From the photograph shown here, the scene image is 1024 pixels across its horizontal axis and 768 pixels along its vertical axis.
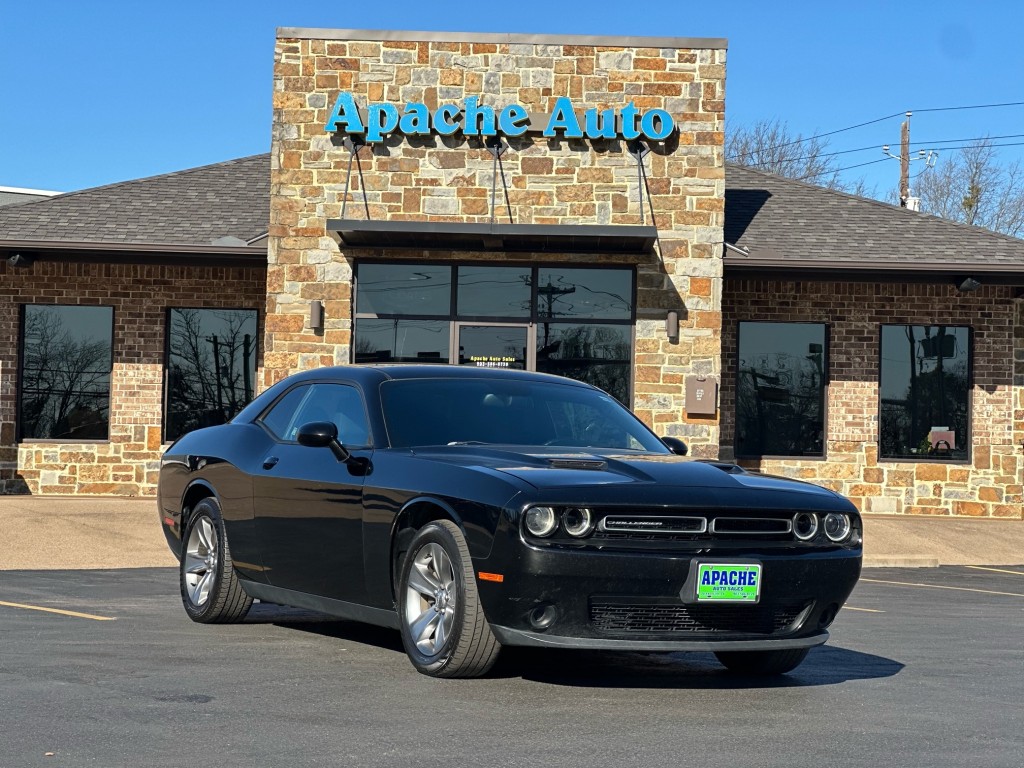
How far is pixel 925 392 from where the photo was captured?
20.9 m

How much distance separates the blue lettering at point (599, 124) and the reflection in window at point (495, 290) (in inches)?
74.2

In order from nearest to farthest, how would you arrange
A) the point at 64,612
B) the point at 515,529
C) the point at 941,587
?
1. the point at 515,529
2. the point at 64,612
3. the point at 941,587

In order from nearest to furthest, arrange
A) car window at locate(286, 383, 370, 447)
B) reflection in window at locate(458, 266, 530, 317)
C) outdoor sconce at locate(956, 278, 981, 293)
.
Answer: car window at locate(286, 383, 370, 447), reflection in window at locate(458, 266, 530, 317), outdoor sconce at locate(956, 278, 981, 293)

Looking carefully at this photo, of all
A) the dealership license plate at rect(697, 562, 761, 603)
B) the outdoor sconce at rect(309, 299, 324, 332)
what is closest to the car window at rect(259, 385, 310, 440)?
the dealership license plate at rect(697, 562, 761, 603)

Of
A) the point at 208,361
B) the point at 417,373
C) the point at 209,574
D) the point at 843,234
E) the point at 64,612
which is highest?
the point at 843,234

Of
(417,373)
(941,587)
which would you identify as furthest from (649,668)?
(941,587)

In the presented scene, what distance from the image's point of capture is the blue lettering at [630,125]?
17969 mm

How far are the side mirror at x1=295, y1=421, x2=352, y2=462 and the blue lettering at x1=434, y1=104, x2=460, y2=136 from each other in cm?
1105

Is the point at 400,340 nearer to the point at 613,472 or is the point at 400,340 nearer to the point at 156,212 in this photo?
the point at 156,212

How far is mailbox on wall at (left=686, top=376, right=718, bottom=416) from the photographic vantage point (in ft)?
59.0

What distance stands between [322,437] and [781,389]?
1436 cm

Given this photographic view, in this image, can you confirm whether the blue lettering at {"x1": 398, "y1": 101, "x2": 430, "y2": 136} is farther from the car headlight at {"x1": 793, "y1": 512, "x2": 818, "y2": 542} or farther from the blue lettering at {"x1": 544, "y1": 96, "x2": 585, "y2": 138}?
the car headlight at {"x1": 793, "y1": 512, "x2": 818, "y2": 542}

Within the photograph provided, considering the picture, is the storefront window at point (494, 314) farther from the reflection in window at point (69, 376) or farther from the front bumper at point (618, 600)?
the front bumper at point (618, 600)

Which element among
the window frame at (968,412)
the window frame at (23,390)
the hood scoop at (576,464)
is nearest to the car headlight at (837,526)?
the hood scoop at (576,464)
